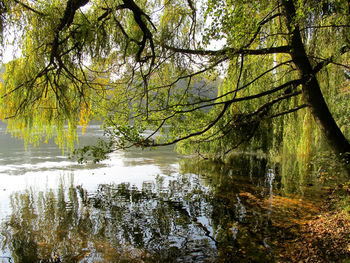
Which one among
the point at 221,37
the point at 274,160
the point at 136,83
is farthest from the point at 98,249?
the point at 274,160

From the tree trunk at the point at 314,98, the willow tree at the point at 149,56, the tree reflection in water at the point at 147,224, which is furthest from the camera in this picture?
the tree reflection in water at the point at 147,224

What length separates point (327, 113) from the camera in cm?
375

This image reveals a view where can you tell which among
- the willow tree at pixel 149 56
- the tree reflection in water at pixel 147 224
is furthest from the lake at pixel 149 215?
the willow tree at pixel 149 56

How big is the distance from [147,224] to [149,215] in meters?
0.50

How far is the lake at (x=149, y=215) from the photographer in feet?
13.5

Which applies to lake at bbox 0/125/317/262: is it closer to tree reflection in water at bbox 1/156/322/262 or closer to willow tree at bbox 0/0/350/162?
tree reflection in water at bbox 1/156/322/262

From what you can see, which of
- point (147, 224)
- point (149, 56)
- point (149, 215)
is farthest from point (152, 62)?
point (149, 215)

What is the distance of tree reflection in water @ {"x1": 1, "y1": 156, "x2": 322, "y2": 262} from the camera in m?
4.07

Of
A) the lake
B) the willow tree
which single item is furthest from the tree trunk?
the lake

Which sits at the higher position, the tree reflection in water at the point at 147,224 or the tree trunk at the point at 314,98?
the tree trunk at the point at 314,98

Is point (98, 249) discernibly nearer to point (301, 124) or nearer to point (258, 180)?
point (301, 124)

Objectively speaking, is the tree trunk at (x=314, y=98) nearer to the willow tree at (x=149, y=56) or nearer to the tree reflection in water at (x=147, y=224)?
the willow tree at (x=149, y=56)

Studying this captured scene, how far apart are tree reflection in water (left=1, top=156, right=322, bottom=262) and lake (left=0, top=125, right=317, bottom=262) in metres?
0.01

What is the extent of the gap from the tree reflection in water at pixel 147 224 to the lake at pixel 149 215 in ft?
0.05
